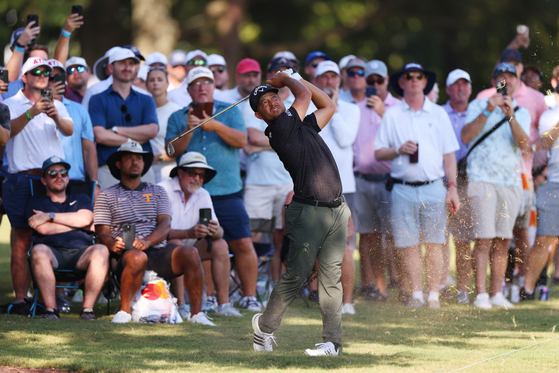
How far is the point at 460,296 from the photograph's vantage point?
903 centimetres

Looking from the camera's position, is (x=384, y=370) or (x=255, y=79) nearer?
(x=384, y=370)

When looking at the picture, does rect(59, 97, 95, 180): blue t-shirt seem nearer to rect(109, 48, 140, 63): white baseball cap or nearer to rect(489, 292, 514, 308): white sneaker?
rect(109, 48, 140, 63): white baseball cap

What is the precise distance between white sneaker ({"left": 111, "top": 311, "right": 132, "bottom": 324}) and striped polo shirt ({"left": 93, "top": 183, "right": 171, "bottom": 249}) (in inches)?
31.4

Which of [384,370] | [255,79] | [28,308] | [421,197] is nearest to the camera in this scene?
[384,370]

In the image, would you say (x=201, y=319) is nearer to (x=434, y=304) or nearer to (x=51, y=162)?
(x=51, y=162)

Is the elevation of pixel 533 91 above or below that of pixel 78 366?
above

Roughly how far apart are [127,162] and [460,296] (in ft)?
13.1

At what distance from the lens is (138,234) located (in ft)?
26.0

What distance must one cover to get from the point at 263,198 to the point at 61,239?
2.41 meters

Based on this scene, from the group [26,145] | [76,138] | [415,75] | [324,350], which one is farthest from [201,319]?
[415,75]

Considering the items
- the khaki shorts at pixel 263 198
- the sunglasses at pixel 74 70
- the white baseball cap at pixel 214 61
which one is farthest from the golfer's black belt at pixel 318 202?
the white baseball cap at pixel 214 61

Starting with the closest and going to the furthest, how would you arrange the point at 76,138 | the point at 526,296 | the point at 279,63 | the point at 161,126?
the point at 76,138 → the point at 526,296 → the point at 161,126 → the point at 279,63

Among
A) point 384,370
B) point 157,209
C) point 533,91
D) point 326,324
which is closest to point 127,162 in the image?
point 157,209

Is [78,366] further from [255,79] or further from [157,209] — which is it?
[255,79]
